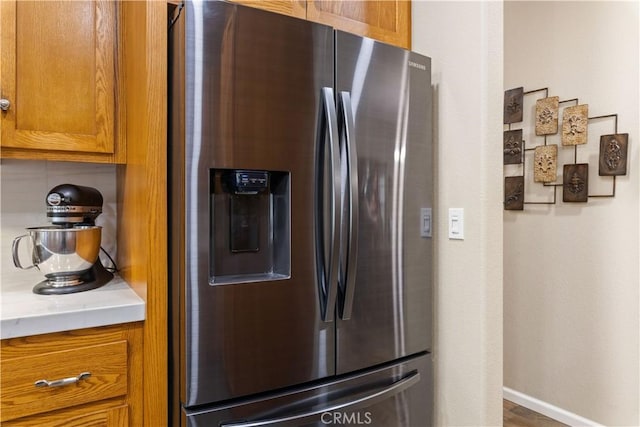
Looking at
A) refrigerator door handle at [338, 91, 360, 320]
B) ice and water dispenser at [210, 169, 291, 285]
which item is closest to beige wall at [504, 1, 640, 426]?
refrigerator door handle at [338, 91, 360, 320]

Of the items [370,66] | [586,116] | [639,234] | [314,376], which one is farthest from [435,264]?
[586,116]

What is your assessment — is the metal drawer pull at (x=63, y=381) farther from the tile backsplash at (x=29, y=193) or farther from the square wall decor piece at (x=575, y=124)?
the square wall decor piece at (x=575, y=124)

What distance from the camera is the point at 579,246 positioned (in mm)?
2355

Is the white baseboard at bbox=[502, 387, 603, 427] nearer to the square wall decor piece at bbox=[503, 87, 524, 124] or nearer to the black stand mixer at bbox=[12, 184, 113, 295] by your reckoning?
the square wall decor piece at bbox=[503, 87, 524, 124]

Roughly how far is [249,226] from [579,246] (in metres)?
2.08

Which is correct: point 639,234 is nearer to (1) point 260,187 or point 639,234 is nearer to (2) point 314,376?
(2) point 314,376

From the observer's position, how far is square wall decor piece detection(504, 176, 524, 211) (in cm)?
264

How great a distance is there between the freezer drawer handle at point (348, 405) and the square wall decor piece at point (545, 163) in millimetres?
1663

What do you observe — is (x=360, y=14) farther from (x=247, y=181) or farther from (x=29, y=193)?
(x=29, y=193)

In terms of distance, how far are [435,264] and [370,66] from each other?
789 millimetres

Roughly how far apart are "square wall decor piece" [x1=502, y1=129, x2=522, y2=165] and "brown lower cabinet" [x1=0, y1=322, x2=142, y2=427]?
8.08 ft

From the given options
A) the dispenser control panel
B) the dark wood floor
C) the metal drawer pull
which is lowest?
the dark wood floor

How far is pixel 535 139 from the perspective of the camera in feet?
8.44

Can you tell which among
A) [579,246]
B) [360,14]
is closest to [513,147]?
[579,246]
